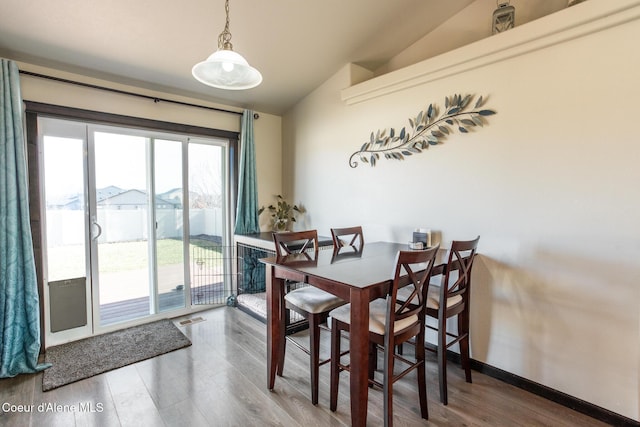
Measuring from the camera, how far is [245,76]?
6.54 feet

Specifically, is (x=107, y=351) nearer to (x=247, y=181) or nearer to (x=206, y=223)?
(x=206, y=223)

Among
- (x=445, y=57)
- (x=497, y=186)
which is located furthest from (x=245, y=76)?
(x=497, y=186)

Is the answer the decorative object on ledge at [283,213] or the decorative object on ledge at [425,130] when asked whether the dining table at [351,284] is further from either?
the decorative object on ledge at [283,213]

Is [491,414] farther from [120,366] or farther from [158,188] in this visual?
[158,188]

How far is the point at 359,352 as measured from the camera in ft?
5.41

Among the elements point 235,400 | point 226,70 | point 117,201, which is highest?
point 226,70

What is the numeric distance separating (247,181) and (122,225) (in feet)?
4.62

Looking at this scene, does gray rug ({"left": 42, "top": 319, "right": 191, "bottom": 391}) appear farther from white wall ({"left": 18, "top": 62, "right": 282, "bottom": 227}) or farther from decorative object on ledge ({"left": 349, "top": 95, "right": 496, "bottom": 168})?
decorative object on ledge ({"left": 349, "top": 95, "right": 496, "bottom": 168})

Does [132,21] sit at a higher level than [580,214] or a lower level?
higher

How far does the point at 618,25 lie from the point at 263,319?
3634 millimetres

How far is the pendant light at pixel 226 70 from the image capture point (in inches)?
68.0

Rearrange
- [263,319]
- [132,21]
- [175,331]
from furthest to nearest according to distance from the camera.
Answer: [263,319] < [175,331] < [132,21]

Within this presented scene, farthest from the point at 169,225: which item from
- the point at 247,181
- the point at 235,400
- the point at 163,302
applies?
the point at 235,400

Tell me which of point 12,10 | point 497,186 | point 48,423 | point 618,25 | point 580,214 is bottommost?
point 48,423
